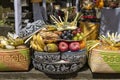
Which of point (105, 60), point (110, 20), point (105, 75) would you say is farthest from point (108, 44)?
point (110, 20)

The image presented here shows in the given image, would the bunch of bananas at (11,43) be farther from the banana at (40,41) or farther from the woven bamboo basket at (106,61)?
the woven bamboo basket at (106,61)

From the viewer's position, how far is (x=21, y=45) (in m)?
5.60

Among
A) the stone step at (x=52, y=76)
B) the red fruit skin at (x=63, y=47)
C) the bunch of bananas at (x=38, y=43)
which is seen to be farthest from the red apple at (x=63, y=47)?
the stone step at (x=52, y=76)

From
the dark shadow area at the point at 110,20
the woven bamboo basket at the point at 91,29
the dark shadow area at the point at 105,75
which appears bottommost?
the dark shadow area at the point at 105,75

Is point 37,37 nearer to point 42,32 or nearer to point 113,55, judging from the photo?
point 42,32

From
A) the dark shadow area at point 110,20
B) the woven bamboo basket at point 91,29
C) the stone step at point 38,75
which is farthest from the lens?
the woven bamboo basket at point 91,29

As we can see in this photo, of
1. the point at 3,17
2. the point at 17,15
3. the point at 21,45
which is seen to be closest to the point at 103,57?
the point at 21,45

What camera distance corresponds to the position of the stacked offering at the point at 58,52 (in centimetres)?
532

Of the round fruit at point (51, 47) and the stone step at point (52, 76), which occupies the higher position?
the round fruit at point (51, 47)

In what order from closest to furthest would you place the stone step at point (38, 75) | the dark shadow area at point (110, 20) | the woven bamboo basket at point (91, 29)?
1. the stone step at point (38, 75)
2. the dark shadow area at point (110, 20)
3. the woven bamboo basket at point (91, 29)

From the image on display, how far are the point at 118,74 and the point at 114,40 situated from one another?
0.55 m

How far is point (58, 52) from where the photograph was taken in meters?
5.36

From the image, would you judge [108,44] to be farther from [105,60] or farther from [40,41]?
[40,41]

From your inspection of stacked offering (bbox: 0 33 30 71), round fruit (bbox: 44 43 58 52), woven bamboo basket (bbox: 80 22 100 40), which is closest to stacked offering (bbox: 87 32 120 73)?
round fruit (bbox: 44 43 58 52)
